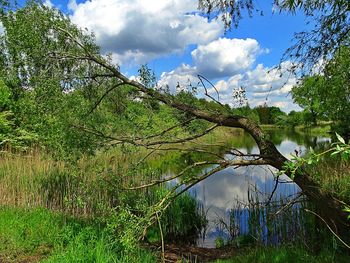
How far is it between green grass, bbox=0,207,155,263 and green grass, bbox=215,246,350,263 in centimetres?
155

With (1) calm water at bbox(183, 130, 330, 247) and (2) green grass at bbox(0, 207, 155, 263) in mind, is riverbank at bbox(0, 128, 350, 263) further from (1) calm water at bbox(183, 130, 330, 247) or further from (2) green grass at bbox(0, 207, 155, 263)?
(1) calm water at bbox(183, 130, 330, 247)

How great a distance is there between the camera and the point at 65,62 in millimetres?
6887

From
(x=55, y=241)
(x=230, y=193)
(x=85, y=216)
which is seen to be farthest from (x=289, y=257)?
(x=230, y=193)

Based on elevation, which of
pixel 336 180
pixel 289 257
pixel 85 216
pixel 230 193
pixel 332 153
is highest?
pixel 332 153

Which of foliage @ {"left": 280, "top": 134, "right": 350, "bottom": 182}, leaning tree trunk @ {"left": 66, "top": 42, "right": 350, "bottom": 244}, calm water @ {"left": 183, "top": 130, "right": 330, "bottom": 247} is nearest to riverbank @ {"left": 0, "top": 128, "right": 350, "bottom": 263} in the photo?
leaning tree trunk @ {"left": 66, "top": 42, "right": 350, "bottom": 244}

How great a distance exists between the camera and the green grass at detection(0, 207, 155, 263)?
5.10 meters

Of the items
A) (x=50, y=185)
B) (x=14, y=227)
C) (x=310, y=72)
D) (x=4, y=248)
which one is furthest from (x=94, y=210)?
(x=310, y=72)

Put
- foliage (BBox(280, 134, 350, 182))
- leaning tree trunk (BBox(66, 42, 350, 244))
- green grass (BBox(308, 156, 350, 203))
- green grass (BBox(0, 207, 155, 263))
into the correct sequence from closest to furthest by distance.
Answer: foliage (BBox(280, 134, 350, 182)) < green grass (BBox(0, 207, 155, 263)) < leaning tree trunk (BBox(66, 42, 350, 244)) < green grass (BBox(308, 156, 350, 203))

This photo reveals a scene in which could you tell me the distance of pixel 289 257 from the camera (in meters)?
5.66

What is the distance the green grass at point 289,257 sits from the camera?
17.6ft

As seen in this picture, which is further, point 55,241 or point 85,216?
point 85,216

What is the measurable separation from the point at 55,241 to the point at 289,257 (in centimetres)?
367

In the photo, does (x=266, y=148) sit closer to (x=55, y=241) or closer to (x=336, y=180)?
(x=336, y=180)

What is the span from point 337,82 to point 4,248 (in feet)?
20.3
